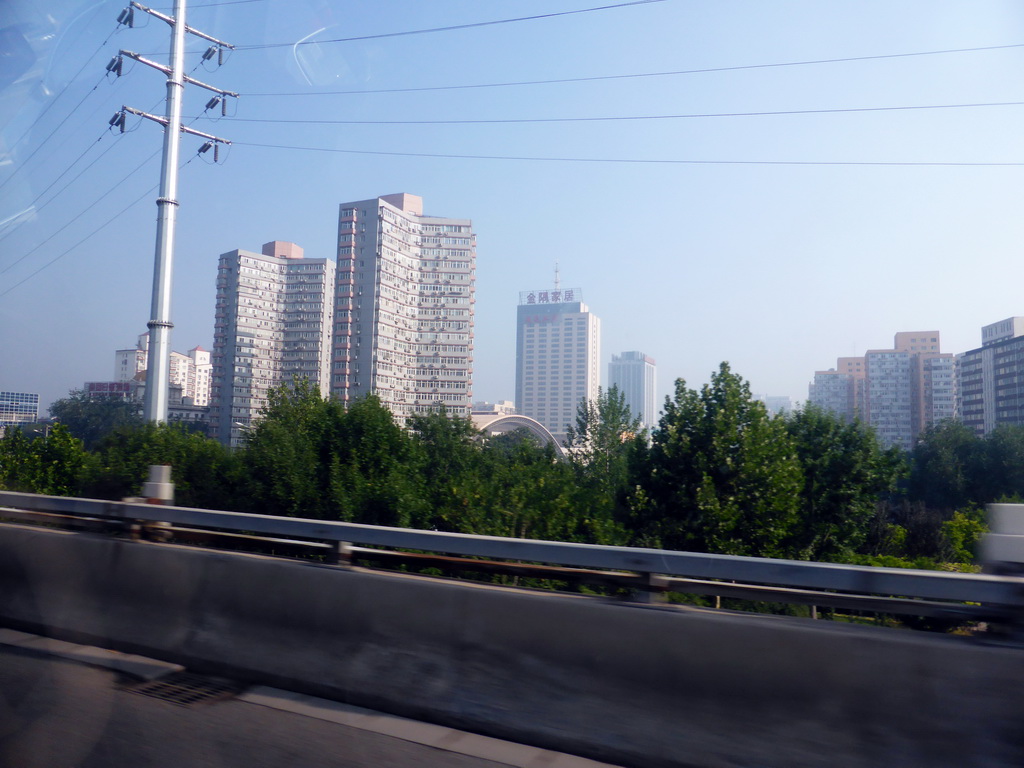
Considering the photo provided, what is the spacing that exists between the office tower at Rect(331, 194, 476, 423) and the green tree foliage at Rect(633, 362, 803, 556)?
44.6 m

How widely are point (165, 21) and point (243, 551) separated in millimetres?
35164

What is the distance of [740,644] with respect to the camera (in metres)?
3.89

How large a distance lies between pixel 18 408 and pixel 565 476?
33.5 metres

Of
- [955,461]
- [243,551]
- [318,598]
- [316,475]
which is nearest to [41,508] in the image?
[243,551]

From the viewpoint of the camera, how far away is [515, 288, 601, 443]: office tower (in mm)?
167000

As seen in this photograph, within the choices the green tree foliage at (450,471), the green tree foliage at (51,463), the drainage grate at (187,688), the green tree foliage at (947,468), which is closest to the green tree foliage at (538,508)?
the green tree foliage at (450,471)

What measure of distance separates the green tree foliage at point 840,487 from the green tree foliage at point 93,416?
126ft

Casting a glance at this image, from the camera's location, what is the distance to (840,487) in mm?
48375

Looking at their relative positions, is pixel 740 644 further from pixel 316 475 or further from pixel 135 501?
pixel 316 475

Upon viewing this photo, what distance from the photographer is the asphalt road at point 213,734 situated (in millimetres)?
4090

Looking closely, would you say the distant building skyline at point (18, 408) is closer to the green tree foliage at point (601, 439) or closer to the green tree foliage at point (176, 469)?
the green tree foliage at point (176, 469)

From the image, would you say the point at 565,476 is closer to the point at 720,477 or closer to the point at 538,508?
the point at 538,508

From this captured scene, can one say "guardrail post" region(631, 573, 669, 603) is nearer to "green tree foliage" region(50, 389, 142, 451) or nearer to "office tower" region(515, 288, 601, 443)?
"green tree foliage" region(50, 389, 142, 451)

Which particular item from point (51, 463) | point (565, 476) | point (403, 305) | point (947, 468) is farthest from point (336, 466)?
point (403, 305)
